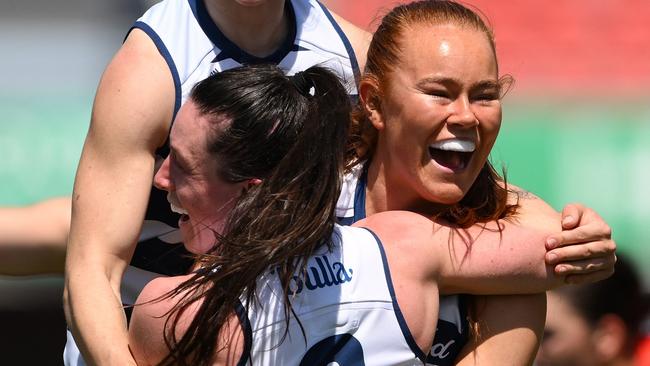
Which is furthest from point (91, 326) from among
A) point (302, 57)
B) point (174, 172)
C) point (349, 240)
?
point (302, 57)

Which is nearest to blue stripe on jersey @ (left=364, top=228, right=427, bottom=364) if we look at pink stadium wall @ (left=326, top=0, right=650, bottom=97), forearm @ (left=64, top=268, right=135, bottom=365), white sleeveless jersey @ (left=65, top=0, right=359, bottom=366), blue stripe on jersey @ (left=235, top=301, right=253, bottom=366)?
blue stripe on jersey @ (left=235, top=301, right=253, bottom=366)

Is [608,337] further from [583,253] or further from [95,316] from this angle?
[95,316]

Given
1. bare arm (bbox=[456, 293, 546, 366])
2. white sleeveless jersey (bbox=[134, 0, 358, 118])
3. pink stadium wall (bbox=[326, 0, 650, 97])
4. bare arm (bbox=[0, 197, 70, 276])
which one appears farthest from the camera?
pink stadium wall (bbox=[326, 0, 650, 97])

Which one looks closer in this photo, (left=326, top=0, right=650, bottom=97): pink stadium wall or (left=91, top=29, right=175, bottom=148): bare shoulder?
(left=91, top=29, right=175, bottom=148): bare shoulder

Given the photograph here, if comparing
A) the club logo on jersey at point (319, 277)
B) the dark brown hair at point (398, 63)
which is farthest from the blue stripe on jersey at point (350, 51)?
the club logo on jersey at point (319, 277)

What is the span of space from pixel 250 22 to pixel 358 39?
0.33 meters

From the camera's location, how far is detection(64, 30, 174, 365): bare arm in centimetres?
250

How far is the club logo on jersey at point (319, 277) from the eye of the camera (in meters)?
2.03

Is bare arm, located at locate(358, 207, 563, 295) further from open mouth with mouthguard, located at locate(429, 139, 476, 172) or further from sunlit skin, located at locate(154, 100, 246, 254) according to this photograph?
sunlit skin, located at locate(154, 100, 246, 254)

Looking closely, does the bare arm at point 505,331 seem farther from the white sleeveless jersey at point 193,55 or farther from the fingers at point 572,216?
the white sleeveless jersey at point 193,55

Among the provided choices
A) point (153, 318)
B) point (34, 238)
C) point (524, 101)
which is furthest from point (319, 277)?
point (524, 101)

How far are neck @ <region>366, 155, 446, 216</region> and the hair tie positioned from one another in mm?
364

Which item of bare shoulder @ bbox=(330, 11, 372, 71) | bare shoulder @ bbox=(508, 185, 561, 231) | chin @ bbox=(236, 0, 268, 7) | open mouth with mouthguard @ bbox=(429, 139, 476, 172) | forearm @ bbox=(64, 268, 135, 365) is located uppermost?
chin @ bbox=(236, 0, 268, 7)

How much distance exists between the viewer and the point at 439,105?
2.34 meters
